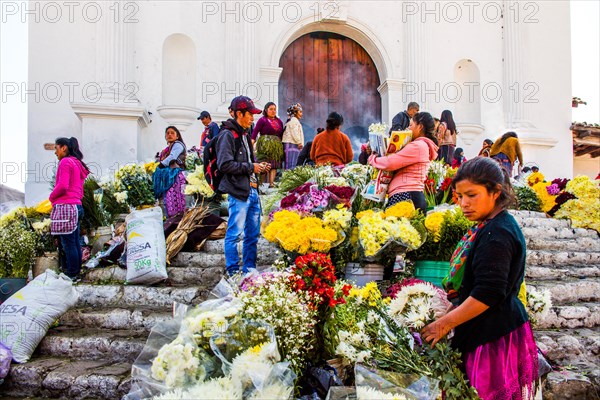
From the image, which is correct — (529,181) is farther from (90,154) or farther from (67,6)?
(67,6)

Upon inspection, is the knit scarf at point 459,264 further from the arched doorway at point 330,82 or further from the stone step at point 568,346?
the arched doorway at point 330,82

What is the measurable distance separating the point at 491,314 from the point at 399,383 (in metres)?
0.51

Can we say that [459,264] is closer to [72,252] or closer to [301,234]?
[301,234]

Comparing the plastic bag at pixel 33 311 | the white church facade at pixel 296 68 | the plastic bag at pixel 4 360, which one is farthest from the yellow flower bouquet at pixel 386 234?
the white church facade at pixel 296 68

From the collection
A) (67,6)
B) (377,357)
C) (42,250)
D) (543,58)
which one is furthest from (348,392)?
(543,58)

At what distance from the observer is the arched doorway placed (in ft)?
39.2

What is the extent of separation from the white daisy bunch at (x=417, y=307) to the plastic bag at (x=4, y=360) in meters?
3.14

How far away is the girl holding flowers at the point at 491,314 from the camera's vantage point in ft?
7.33

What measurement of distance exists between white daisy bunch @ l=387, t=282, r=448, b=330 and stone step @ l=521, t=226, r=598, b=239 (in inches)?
199

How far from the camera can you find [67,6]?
33.8 ft

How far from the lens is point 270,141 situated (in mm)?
8852

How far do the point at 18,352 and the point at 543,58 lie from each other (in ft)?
40.5

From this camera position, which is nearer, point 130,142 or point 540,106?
point 130,142

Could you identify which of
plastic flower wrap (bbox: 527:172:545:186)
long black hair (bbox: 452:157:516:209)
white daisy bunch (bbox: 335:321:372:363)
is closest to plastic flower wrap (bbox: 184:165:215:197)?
white daisy bunch (bbox: 335:321:372:363)
